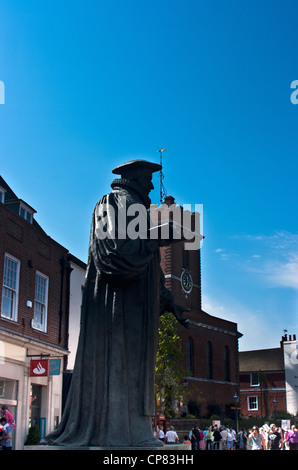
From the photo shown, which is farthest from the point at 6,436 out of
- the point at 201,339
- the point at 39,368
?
the point at 201,339

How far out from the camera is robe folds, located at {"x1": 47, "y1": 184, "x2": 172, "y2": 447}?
15.4ft

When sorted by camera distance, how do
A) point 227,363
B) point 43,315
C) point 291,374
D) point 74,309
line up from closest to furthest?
point 43,315 < point 74,309 < point 227,363 < point 291,374

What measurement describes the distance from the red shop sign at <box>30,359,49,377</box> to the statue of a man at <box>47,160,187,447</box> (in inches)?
696

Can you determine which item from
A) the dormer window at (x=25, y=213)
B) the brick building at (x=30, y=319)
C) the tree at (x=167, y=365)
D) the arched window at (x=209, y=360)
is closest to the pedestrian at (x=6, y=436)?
the brick building at (x=30, y=319)

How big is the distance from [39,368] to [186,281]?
1638 inches

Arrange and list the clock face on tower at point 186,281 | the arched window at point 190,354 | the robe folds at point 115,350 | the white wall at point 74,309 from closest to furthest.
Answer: the robe folds at point 115,350, the white wall at point 74,309, the arched window at point 190,354, the clock face on tower at point 186,281

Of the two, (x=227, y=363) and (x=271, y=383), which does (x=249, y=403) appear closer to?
(x=271, y=383)

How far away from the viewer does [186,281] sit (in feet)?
206

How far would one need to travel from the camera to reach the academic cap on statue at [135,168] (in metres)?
5.57

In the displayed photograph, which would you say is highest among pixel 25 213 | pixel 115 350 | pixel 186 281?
pixel 186 281

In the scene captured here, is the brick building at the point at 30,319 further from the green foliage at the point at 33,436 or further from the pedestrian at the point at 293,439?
the pedestrian at the point at 293,439

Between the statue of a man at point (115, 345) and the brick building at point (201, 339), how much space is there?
51381 millimetres

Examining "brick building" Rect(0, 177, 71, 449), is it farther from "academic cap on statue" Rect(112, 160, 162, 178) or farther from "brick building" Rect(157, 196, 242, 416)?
"brick building" Rect(157, 196, 242, 416)

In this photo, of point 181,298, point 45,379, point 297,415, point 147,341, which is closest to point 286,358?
point 297,415
